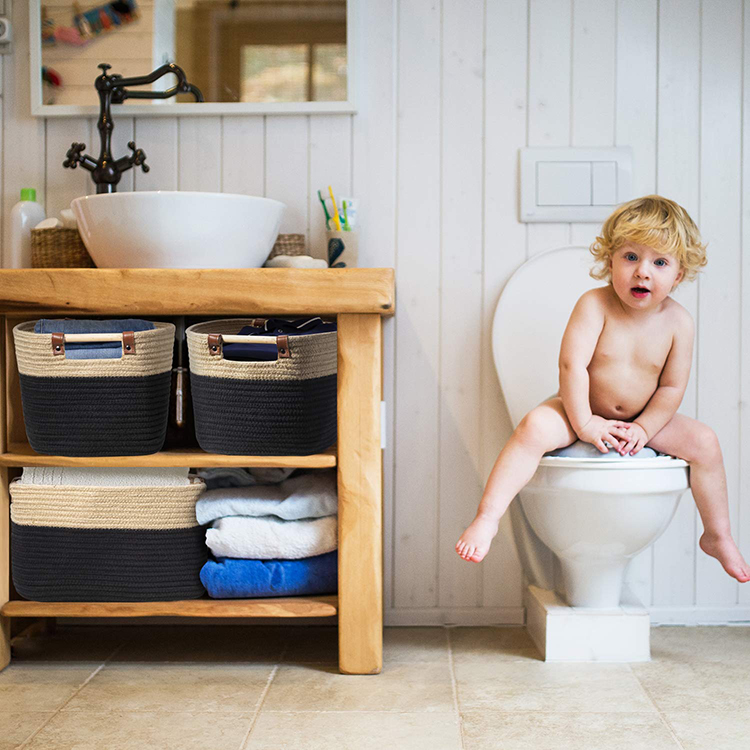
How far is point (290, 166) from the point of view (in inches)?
74.7

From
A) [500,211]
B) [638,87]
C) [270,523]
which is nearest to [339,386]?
[270,523]

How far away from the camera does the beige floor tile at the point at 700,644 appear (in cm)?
165

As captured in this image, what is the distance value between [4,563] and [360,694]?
0.73 m

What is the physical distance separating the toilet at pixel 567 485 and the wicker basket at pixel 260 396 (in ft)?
1.46

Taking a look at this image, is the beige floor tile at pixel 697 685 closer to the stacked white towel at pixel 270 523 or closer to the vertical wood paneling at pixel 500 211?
the vertical wood paneling at pixel 500 211

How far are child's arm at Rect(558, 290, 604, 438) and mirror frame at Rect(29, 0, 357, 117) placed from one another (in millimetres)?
713

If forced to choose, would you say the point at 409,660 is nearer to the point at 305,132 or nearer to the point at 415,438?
the point at 415,438

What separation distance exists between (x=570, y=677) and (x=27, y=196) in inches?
60.6

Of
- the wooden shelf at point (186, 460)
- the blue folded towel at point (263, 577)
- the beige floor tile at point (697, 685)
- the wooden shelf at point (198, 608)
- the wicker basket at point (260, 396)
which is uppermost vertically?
the wicker basket at point (260, 396)

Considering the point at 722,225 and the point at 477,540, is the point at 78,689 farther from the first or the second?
the point at 722,225

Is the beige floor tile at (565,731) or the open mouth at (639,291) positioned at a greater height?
the open mouth at (639,291)

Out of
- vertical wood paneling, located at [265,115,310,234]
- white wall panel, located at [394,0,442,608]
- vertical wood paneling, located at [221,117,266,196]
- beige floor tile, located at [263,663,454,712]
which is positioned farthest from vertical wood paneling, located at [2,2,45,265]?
beige floor tile, located at [263,663,454,712]

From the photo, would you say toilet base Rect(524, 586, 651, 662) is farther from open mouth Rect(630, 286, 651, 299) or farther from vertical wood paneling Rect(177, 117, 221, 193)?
vertical wood paneling Rect(177, 117, 221, 193)

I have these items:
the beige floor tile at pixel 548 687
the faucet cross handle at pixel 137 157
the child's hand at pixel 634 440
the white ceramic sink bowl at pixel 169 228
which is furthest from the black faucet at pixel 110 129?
the beige floor tile at pixel 548 687
